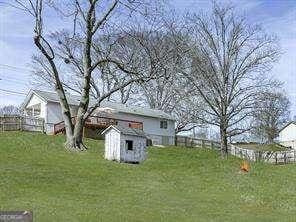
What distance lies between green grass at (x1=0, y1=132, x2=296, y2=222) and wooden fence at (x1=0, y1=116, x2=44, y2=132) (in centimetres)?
1251

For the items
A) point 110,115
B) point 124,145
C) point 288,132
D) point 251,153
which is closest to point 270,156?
point 251,153

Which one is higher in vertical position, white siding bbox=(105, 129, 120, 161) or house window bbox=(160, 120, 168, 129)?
house window bbox=(160, 120, 168, 129)

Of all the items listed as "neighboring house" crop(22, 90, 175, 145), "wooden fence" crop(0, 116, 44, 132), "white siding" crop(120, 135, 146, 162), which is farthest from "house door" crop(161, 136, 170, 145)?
"white siding" crop(120, 135, 146, 162)

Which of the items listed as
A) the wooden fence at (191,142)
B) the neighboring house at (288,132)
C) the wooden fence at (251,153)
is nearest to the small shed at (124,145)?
the wooden fence at (251,153)

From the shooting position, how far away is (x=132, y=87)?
71312 millimetres

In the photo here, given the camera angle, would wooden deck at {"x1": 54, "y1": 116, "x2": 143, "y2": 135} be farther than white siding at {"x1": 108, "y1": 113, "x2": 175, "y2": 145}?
No

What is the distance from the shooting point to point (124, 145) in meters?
36.2

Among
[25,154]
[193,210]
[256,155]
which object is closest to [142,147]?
[25,154]

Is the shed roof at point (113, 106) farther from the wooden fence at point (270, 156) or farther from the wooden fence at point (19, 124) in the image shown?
the wooden fence at point (270, 156)

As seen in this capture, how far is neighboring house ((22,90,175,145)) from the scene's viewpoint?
179 ft

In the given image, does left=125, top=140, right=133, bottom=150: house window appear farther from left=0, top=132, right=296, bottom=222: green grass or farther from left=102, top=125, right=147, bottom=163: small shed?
left=0, top=132, right=296, bottom=222: green grass

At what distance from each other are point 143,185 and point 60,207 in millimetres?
7047

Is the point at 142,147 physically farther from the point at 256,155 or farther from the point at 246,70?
the point at 256,155

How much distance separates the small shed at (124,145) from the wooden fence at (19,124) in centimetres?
1362
